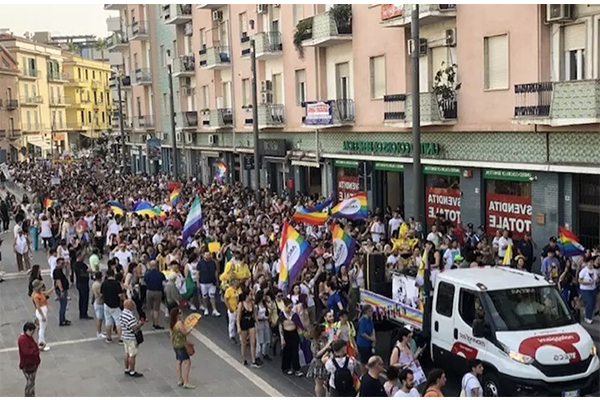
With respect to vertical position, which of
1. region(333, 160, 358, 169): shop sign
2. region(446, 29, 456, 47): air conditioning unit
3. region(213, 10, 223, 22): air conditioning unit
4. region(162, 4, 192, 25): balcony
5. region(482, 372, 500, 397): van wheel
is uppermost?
region(162, 4, 192, 25): balcony

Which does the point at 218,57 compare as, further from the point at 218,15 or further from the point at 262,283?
the point at 262,283

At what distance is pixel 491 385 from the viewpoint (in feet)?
36.0

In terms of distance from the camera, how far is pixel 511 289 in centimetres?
1160

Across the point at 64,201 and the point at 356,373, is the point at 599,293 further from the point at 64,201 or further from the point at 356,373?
the point at 64,201

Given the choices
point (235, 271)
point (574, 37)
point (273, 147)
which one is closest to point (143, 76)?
point (273, 147)

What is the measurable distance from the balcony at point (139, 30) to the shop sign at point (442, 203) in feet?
119

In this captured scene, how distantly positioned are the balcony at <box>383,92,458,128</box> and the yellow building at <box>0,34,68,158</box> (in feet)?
228

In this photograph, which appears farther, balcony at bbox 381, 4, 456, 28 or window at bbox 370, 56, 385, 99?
window at bbox 370, 56, 385, 99

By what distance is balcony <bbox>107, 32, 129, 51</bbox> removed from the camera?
60906 millimetres

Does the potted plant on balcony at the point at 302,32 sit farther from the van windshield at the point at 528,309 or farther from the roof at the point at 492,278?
the van windshield at the point at 528,309

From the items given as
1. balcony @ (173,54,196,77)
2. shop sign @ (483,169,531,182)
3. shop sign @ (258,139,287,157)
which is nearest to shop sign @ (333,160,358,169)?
shop sign @ (258,139,287,157)

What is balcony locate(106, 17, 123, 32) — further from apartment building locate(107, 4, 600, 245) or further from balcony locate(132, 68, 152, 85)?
apartment building locate(107, 4, 600, 245)

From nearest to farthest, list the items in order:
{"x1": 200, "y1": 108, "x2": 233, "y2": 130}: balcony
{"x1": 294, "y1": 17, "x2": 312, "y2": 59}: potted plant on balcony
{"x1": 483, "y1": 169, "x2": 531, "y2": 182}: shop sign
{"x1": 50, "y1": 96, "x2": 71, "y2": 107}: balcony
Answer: {"x1": 483, "y1": 169, "x2": 531, "y2": 182}: shop sign
{"x1": 294, "y1": 17, "x2": 312, "y2": 59}: potted plant on balcony
{"x1": 200, "y1": 108, "x2": 233, "y2": 130}: balcony
{"x1": 50, "y1": 96, "x2": 71, "y2": 107}: balcony

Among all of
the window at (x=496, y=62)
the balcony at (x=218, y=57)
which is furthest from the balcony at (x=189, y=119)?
the window at (x=496, y=62)
